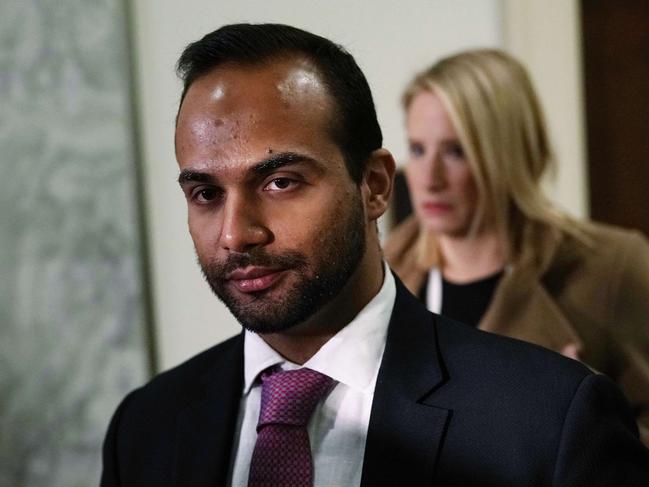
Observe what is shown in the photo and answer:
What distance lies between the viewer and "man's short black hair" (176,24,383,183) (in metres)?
0.96

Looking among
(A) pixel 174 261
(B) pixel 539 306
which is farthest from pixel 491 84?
(A) pixel 174 261

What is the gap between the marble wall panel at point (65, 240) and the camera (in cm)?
215

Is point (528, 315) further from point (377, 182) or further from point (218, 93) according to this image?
point (218, 93)

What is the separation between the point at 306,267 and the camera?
0.94 metres

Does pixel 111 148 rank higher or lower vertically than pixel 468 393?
higher

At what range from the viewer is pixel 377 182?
3.45 feet

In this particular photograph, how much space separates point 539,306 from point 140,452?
0.92 metres

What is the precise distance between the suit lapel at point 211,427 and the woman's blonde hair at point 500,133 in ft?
2.81

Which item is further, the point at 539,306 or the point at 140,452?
the point at 539,306

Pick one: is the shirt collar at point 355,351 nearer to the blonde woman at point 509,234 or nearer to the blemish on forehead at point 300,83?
the blemish on forehead at point 300,83

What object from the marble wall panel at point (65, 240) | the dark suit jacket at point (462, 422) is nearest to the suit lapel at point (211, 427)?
the dark suit jacket at point (462, 422)

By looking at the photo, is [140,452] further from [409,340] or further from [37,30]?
[37,30]

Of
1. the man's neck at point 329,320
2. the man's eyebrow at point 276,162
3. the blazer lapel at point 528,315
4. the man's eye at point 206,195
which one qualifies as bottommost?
the blazer lapel at point 528,315

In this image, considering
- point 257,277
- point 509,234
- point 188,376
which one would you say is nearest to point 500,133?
point 509,234
